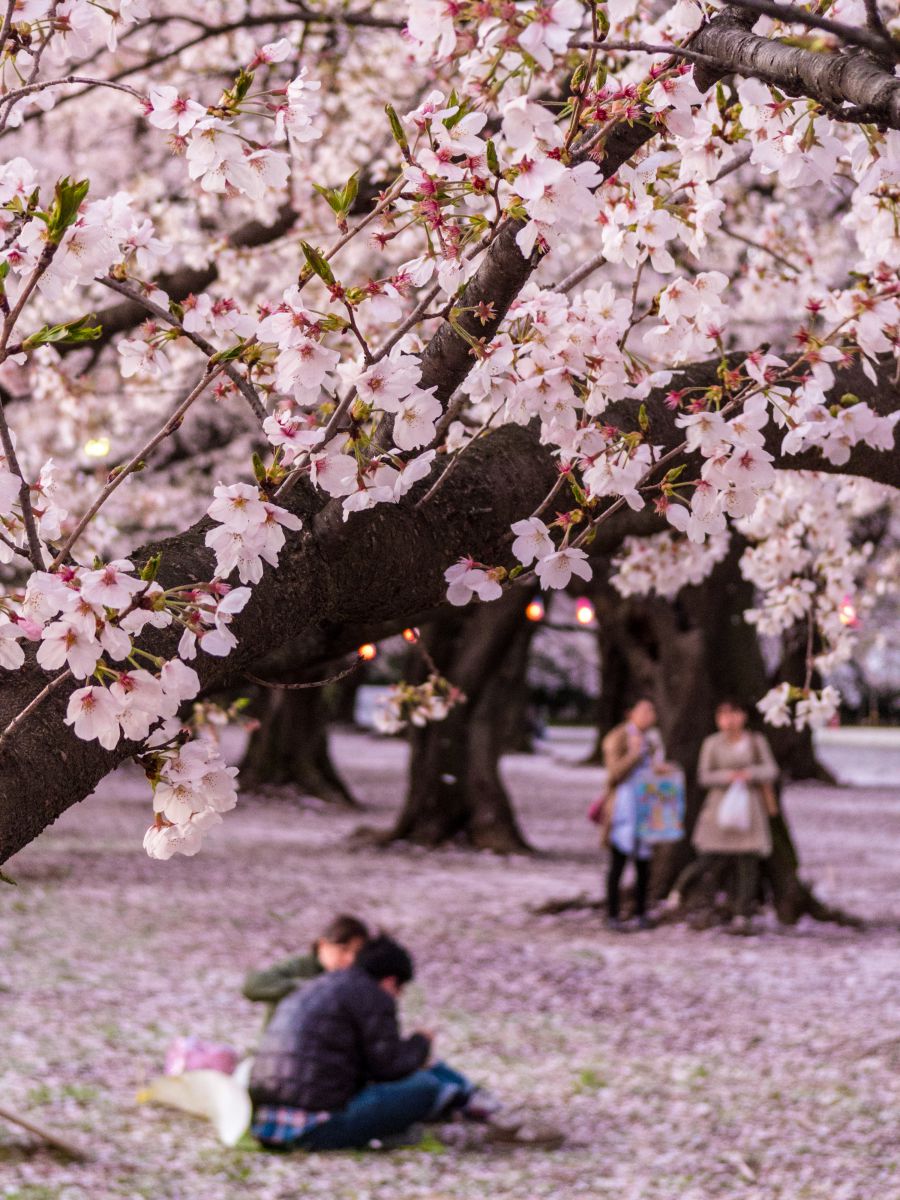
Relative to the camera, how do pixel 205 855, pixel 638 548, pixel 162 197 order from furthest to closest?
pixel 205 855, pixel 162 197, pixel 638 548

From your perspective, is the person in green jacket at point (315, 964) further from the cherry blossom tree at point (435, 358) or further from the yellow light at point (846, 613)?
the cherry blossom tree at point (435, 358)

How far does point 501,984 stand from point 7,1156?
3996 millimetres

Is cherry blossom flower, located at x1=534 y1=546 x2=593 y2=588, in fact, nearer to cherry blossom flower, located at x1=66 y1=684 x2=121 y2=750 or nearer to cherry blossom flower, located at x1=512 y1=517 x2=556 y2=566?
cherry blossom flower, located at x1=512 y1=517 x2=556 y2=566

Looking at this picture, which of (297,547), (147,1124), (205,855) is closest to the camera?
(297,547)

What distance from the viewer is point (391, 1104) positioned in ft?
18.5

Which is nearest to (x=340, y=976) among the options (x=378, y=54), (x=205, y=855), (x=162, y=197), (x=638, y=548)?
(x=638, y=548)

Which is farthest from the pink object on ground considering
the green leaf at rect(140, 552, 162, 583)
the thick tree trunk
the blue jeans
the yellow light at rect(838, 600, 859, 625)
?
the thick tree trunk

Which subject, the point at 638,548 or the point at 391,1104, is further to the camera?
the point at 391,1104

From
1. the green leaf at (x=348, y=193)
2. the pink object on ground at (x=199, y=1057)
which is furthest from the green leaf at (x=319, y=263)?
the pink object on ground at (x=199, y=1057)

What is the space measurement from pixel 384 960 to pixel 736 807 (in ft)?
16.2

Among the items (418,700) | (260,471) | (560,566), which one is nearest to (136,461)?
(260,471)

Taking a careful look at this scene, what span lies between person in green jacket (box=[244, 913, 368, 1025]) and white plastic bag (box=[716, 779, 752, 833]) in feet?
15.3

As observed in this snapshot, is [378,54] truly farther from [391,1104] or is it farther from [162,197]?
[391,1104]

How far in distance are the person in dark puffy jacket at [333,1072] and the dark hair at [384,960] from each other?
44mm
